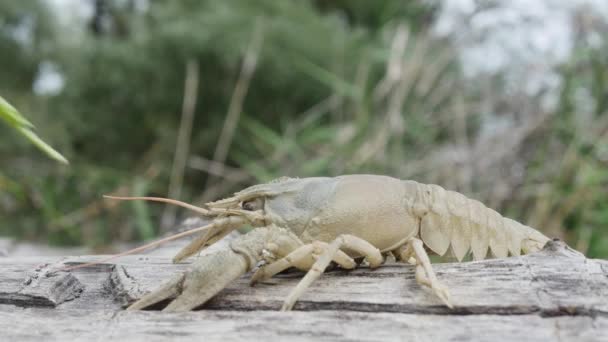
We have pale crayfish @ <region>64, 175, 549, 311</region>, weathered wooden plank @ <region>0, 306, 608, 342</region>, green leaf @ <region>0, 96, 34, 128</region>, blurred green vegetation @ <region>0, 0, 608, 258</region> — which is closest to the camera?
green leaf @ <region>0, 96, 34, 128</region>

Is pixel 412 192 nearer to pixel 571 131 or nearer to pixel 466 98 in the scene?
pixel 571 131

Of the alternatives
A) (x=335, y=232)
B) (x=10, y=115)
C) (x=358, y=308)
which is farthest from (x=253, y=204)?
(x=10, y=115)

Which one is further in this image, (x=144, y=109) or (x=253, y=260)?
(x=144, y=109)

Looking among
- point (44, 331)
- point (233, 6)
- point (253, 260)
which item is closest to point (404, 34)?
point (233, 6)

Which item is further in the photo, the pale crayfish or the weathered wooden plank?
the pale crayfish

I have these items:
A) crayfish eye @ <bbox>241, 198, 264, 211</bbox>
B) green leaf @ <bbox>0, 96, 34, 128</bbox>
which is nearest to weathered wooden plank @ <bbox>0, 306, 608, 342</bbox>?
crayfish eye @ <bbox>241, 198, 264, 211</bbox>

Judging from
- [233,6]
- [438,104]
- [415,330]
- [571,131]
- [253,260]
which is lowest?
[415,330]

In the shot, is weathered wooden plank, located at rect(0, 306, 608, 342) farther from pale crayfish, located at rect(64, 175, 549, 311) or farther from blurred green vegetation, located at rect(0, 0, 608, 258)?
blurred green vegetation, located at rect(0, 0, 608, 258)
